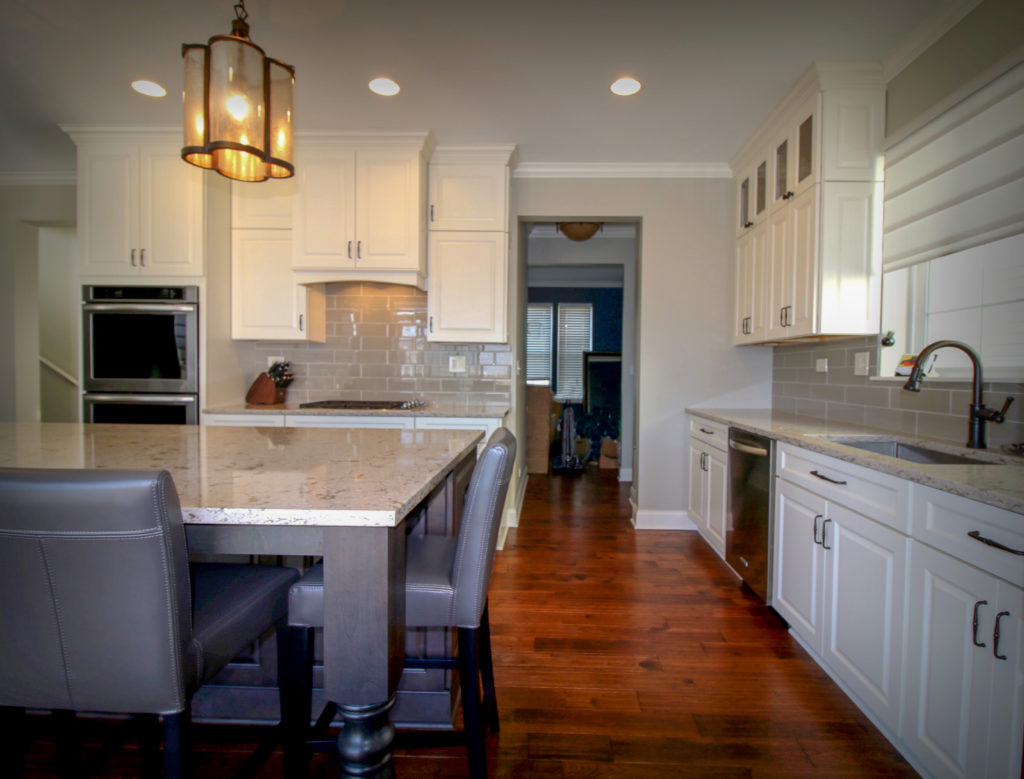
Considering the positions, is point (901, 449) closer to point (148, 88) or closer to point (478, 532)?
point (478, 532)

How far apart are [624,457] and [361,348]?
9.87 ft

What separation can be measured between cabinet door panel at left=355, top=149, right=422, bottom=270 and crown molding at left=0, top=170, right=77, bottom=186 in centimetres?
240

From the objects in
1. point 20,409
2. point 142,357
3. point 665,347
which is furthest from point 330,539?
point 20,409

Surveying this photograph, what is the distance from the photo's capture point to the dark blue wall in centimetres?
741

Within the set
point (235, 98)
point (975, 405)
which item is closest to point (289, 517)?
point (235, 98)

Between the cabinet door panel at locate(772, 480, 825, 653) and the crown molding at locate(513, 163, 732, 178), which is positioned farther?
the crown molding at locate(513, 163, 732, 178)

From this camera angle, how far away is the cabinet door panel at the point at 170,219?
3.17m

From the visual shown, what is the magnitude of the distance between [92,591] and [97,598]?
0.5 inches

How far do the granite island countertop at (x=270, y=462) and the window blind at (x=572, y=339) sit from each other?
5514mm

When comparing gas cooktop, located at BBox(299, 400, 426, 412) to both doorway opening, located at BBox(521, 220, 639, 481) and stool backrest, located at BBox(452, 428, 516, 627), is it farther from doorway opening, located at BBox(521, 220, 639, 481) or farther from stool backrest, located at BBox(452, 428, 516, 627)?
stool backrest, located at BBox(452, 428, 516, 627)

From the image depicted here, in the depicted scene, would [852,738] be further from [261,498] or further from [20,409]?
[20,409]

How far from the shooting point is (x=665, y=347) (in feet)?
12.3

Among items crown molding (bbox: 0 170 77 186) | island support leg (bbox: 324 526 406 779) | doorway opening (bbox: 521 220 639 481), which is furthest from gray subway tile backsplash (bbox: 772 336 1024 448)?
crown molding (bbox: 0 170 77 186)

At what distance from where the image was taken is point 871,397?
2615 mm
